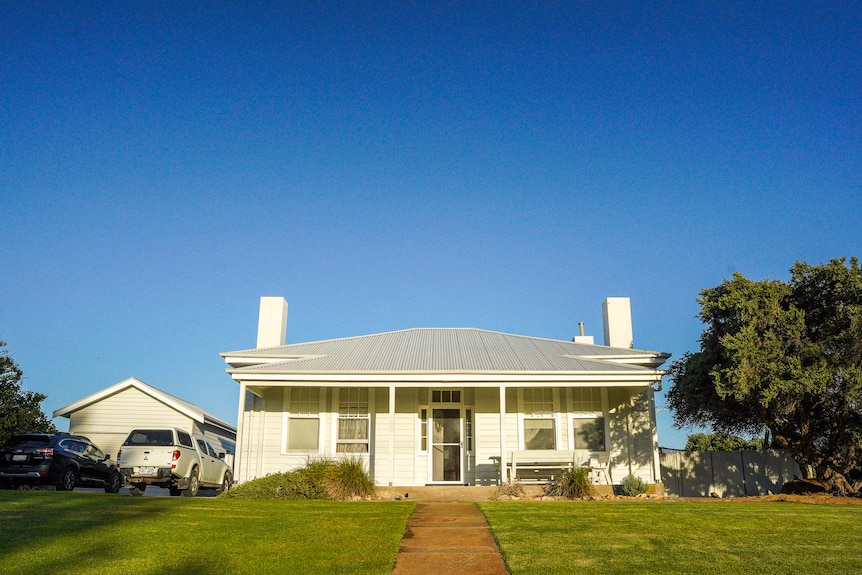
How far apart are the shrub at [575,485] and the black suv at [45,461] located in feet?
37.9

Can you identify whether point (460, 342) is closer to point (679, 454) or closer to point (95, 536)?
point (679, 454)

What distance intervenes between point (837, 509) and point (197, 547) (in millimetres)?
10895

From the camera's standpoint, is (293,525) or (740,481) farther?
(740,481)

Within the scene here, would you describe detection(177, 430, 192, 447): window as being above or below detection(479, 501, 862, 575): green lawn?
above

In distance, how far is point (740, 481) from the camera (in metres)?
20.9

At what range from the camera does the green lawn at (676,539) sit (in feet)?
26.3

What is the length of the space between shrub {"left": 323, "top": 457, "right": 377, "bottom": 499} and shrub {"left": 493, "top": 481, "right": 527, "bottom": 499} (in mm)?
2837

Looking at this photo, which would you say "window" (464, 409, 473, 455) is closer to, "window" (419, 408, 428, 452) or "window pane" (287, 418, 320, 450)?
"window" (419, 408, 428, 452)

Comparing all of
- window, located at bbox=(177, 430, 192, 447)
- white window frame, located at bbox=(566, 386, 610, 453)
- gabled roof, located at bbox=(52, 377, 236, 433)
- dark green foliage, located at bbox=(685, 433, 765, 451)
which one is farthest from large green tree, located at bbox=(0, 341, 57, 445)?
dark green foliage, located at bbox=(685, 433, 765, 451)

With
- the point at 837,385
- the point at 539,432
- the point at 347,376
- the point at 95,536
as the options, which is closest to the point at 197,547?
the point at 95,536

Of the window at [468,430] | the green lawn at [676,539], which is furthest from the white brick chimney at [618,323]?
the green lawn at [676,539]

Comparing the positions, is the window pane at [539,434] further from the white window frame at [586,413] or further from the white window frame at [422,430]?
the white window frame at [422,430]

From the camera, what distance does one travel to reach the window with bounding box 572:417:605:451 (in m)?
19.7

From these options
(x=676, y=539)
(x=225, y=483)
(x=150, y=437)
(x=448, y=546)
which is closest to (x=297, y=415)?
(x=225, y=483)
